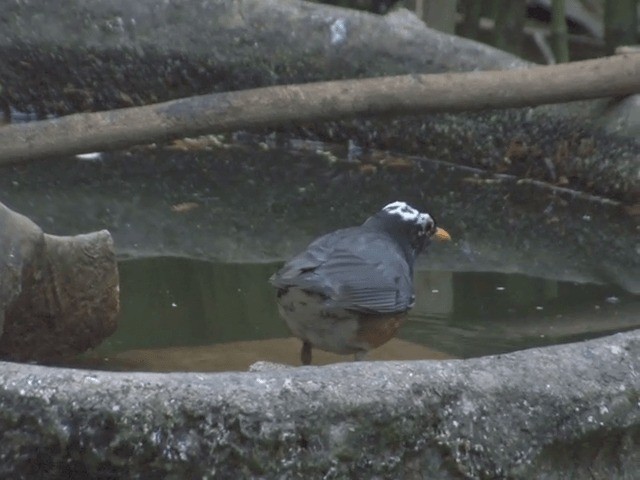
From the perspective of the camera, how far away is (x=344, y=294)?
147 inches

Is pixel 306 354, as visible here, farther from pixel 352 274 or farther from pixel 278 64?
pixel 278 64

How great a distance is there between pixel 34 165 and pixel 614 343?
3425 millimetres

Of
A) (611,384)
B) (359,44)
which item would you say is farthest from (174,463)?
(359,44)

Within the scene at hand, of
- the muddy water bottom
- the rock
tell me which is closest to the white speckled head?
the muddy water bottom

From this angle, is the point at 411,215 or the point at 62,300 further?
the point at 411,215

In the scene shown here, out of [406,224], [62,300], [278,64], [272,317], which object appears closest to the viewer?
[62,300]

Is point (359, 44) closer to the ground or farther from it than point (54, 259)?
closer to the ground

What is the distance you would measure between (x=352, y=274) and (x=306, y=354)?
0.79ft

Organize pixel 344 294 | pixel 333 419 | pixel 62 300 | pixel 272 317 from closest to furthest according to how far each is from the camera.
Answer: pixel 333 419
pixel 62 300
pixel 344 294
pixel 272 317

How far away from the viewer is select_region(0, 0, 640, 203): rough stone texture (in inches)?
223

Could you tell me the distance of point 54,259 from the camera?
3451 millimetres

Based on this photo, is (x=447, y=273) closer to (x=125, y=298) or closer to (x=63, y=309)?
(x=125, y=298)

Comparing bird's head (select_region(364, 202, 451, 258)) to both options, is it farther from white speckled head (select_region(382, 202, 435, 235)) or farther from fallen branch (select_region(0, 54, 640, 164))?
fallen branch (select_region(0, 54, 640, 164))

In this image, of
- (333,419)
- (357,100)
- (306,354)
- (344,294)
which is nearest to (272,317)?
(306,354)
